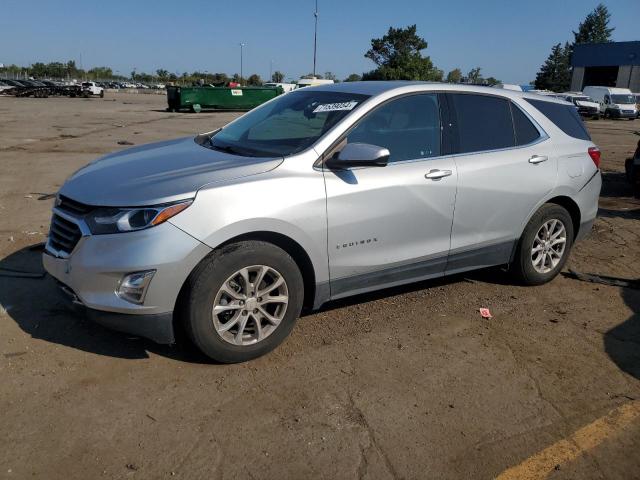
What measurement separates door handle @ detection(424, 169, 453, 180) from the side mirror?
1.71 feet

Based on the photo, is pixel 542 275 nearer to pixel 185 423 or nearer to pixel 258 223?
pixel 258 223

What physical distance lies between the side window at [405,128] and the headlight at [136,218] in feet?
4.41

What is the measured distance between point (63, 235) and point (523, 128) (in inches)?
146

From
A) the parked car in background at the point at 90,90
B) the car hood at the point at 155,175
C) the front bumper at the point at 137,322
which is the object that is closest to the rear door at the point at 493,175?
the car hood at the point at 155,175

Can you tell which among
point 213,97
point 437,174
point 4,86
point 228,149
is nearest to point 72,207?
point 228,149

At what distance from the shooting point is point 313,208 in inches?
141

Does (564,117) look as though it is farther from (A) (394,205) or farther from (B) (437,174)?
(A) (394,205)

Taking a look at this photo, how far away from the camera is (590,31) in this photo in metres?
104

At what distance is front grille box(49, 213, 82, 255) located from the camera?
337cm

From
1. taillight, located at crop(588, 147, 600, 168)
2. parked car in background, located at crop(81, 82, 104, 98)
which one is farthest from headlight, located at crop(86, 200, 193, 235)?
parked car in background, located at crop(81, 82, 104, 98)

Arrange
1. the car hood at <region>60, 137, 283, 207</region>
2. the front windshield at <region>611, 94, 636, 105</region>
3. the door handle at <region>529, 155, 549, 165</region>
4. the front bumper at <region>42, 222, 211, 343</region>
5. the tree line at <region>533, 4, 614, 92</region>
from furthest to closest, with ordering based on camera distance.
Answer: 1. the tree line at <region>533, 4, 614, 92</region>
2. the front windshield at <region>611, 94, 636, 105</region>
3. the door handle at <region>529, 155, 549, 165</region>
4. the car hood at <region>60, 137, 283, 207</region>
5. the front bumper at <region>42, 222, 211, 343</region>

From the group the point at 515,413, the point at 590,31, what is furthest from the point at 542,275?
the point at 590,31

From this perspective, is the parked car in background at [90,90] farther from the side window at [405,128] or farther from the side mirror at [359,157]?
the side mirror at [359,157]

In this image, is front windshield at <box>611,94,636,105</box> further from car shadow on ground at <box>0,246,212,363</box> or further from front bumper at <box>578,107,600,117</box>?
car shadow on ground at <box>0,246,212,363</box>
